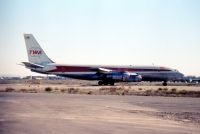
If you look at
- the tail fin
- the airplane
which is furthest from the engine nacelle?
the tail fin

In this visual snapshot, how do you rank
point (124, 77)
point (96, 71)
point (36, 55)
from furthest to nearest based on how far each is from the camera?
point (36, 55) → point (96, 71) → point (124, 77)

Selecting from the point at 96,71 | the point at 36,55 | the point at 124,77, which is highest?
the point at 36,55

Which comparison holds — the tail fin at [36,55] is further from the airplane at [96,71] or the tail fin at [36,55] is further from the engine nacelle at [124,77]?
the engine nacelle at [124,77]

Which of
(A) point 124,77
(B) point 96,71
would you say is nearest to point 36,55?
(B) point 96,71

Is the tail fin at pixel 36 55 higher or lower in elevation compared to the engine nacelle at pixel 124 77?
higher

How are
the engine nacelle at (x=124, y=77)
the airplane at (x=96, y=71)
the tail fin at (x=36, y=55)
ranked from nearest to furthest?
1. the engine nacelle at (x=124, y=77)
2. the airplane at (x=96, y=71)
3. the tail fin at (x=36, y=55)

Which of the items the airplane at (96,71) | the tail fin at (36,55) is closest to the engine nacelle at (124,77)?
the airplane at (96,71)

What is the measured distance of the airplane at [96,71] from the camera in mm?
64125

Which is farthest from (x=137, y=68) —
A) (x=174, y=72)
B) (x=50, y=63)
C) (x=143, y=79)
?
(x=50, y=63)

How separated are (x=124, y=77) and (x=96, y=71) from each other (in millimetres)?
5180

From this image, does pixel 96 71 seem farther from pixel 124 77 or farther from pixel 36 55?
pixel 36 55

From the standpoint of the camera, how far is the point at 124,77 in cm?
6319

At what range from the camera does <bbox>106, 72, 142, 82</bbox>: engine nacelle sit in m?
63.3

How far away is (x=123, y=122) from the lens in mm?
14992
